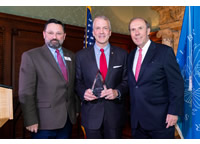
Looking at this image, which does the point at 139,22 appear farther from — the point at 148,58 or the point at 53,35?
the point at 53,35

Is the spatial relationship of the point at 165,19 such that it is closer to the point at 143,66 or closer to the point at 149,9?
the point at 149,9

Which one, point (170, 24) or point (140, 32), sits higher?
point (170, 24)

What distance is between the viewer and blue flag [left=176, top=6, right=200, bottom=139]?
2.15m

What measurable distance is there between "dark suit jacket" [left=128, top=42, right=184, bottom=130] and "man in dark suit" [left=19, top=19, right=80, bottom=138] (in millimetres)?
713

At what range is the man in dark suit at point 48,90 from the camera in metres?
1.94

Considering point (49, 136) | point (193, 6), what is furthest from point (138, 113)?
point (193, 6)

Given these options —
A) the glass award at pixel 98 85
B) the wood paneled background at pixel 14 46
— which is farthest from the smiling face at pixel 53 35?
the wood paneled background at pixel 14 46

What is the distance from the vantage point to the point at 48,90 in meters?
2.01

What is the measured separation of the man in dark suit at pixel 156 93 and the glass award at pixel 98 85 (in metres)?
0.31

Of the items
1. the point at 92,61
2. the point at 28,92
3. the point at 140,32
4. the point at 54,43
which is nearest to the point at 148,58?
the point at 140,32

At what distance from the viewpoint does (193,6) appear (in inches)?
91.4

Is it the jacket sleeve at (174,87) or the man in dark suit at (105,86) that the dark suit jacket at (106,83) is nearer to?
the man in dark suit at (105,86)

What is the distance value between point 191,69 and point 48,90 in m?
1.54

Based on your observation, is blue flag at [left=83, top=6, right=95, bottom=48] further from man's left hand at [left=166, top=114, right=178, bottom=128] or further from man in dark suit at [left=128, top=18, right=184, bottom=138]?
Answer: man's left hand at [left=166, top=114, right=178, bottom=128]
